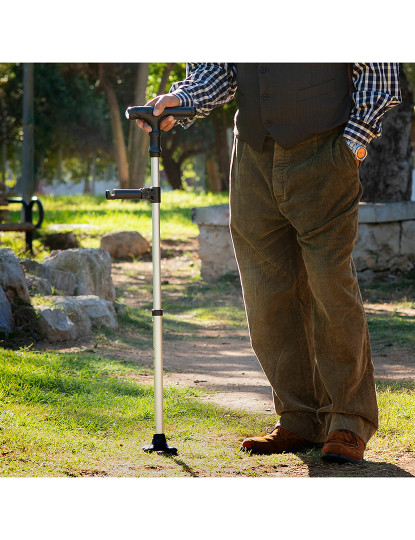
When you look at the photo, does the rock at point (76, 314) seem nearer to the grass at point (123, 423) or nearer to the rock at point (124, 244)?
the grass at point (123, 423)

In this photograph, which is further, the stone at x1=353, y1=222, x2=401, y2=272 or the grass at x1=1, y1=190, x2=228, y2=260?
the grass at x1=1, y1=190, x2=228, y2=260

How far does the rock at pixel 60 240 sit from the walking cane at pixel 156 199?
10.1m

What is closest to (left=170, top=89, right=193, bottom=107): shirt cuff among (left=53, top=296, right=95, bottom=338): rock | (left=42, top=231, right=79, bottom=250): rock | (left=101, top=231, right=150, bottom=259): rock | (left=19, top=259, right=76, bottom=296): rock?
(left=53, top=296, right=95, bottom=338): rock

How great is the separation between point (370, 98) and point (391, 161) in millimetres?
7798

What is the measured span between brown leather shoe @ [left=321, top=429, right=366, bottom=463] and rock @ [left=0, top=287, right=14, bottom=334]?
9.96 ft

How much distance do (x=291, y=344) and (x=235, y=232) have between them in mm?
570

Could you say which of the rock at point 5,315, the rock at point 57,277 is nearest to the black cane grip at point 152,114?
the rock at point 5,315

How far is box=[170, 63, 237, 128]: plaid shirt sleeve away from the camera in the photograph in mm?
3430

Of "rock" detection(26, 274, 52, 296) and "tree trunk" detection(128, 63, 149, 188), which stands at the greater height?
"tree trunk" detection(128, 63, 149, 188)

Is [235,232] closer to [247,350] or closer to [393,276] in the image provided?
[247,350]

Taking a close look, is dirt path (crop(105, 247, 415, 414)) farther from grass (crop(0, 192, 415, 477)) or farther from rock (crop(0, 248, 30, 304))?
Answer: rock (crop(0, 248, 30, 304))

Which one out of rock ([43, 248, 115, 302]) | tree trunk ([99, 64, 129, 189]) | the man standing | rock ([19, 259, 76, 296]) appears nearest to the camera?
the man standing

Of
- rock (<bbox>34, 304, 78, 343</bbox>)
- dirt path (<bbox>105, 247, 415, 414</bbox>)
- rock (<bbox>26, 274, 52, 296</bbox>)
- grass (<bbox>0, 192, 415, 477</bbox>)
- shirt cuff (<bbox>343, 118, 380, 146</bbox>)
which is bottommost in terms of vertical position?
dirt path (<bbox>105, 247, 415, 414</bbox>)

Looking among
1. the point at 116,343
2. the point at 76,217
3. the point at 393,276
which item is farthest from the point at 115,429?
the point at 76,217
